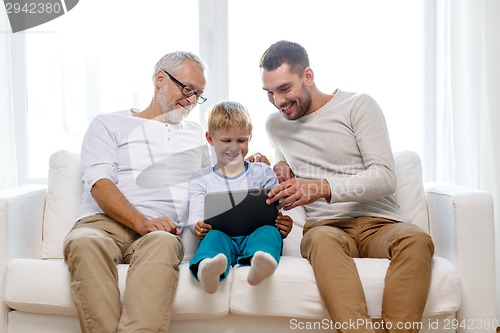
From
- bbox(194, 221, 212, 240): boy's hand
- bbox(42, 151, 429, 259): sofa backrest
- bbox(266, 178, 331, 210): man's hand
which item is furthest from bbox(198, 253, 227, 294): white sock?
bbox(42, 151, 429, 259): sofa backrest

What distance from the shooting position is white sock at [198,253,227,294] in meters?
1.82

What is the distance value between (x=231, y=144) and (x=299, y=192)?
1.16 ft

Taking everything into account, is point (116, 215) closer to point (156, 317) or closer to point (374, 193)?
point (156, 317)

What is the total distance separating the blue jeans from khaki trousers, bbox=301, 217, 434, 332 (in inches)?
4.6

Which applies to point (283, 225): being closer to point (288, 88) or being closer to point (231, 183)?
point (231, 183)

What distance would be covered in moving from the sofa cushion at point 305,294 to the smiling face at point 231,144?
0.47m

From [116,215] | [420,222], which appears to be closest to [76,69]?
[116,215]

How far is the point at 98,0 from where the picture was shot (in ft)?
10.5

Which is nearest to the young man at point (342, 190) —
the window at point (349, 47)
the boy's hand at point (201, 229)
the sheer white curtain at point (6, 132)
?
the boy's hand at point (201, 229)

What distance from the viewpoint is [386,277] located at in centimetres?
194

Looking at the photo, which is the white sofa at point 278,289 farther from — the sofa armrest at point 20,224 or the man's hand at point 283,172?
the man's hand at point 283,172

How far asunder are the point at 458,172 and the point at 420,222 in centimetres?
63

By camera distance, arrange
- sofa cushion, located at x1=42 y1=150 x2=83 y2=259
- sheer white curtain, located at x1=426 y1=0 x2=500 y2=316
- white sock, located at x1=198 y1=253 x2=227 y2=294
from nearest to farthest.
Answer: white sock, located at x1=198 y1=253 x2=227 y2=294 → sofa cushion, located at x1=42 y1=150 x2=83 y2=259 → sheer white curtain, located at x1=426 y1=0 x2=500 y2=316

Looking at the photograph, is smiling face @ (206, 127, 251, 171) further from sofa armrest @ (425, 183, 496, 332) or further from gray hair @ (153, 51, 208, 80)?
sofa armrest @ (425, 183, 496, 332)
